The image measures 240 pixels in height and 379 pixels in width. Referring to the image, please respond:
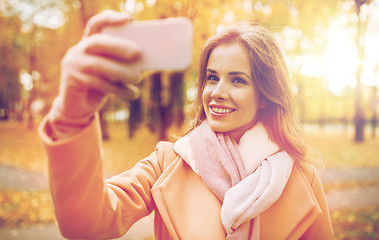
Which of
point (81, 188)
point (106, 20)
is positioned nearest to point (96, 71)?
point (106, 20)

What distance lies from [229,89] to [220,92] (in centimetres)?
6

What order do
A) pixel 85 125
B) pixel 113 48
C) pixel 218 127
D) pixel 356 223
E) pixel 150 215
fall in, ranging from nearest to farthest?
pixel 113 48 < pixel 85 125 < pixel 218 127 < pixel 356 223 < pixel 150 215

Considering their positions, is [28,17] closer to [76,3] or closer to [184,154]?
[76,3]

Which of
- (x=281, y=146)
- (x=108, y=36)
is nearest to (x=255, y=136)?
(x=281, y=146)

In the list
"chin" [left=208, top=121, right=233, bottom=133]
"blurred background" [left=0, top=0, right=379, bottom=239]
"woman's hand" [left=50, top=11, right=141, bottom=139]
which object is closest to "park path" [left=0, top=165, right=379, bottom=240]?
"blurred background" [left=0, top=0, right=379, bottom=239]

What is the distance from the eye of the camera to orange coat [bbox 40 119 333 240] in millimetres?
957

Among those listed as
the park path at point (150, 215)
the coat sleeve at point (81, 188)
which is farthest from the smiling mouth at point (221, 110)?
the park path at point (150, 215)

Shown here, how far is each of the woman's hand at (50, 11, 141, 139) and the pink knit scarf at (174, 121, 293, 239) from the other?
785mm

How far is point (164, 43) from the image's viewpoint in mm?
833

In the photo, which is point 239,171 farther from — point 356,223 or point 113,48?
point 356,223

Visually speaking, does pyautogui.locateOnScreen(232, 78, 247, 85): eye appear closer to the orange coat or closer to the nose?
the nose

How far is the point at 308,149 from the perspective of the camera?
1.86 m

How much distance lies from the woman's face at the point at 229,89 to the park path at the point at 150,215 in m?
3.64

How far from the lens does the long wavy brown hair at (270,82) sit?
1.66 meters
